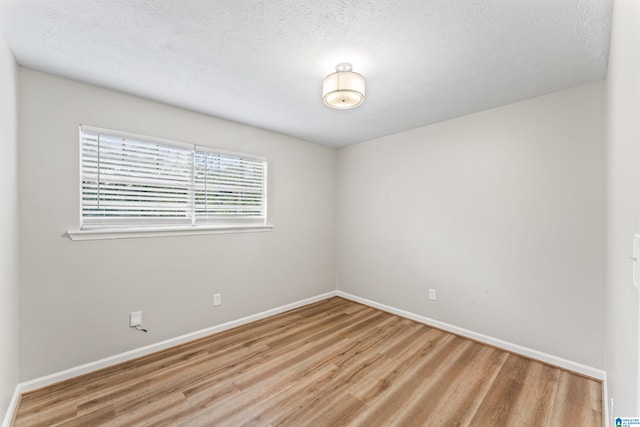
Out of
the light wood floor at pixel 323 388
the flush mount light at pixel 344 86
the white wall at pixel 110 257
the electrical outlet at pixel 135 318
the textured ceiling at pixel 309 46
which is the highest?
the textured ceiling at pixel 309 46

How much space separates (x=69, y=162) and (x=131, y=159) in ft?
1.39

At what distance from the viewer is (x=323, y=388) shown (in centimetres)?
209

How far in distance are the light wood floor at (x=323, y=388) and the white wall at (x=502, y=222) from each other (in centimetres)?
39

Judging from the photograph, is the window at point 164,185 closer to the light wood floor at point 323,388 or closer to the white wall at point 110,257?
the white wall at point 110,257

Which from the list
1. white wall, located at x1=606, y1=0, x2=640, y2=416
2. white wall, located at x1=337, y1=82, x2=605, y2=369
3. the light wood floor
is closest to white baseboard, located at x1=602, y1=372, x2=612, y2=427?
the light wood floor

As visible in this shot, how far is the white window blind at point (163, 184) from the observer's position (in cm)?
233

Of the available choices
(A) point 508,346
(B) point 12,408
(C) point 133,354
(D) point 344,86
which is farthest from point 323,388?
(D) point 344,86

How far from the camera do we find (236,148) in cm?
321

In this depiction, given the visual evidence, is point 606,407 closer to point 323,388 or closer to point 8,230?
point 323,388

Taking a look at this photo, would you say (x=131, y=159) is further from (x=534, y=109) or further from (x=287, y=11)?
(x=534, y=109)

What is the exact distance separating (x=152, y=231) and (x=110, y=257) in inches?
14.9

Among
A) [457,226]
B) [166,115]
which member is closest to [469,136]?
[457,226]

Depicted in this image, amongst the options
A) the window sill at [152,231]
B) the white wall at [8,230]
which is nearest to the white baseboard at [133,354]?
the white wall at [8,230]

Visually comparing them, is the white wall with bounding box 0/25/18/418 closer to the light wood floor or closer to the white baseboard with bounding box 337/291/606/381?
the light wood floor
